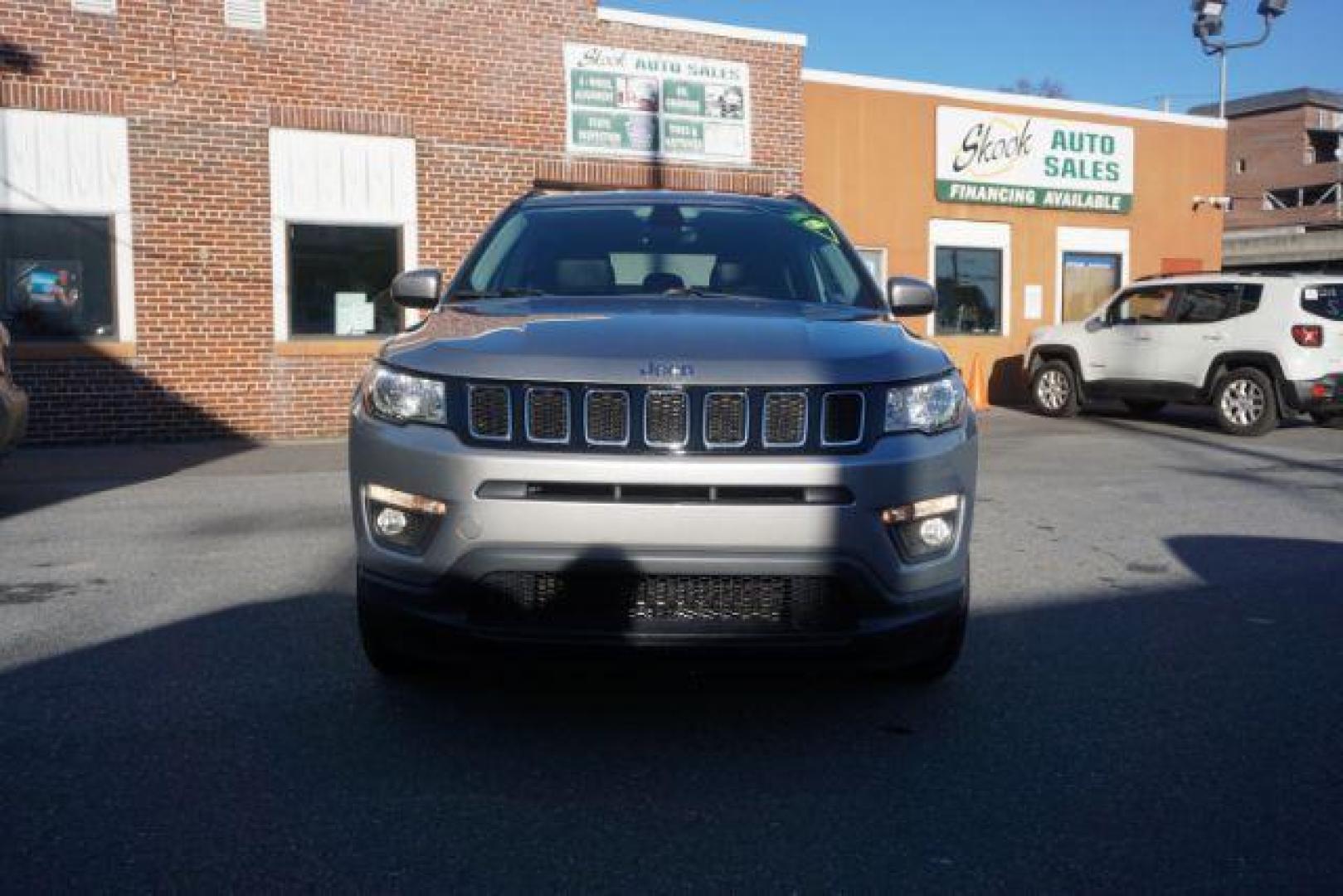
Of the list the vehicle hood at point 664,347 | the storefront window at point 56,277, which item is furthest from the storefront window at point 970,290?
the vehicle hood at point 664,347

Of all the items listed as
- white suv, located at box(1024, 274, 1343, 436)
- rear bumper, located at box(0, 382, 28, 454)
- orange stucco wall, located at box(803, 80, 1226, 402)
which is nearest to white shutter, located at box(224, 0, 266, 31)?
rear bumper, located at box(0, 382, 28, 454)

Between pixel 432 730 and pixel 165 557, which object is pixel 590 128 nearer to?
pixel 165 557

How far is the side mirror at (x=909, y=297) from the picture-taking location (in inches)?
192

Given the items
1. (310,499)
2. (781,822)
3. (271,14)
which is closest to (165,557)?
(310,499)

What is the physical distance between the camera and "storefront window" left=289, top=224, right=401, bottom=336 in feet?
44.1

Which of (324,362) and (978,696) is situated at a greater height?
(324,362)

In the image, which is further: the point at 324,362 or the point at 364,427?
the point at 324,362

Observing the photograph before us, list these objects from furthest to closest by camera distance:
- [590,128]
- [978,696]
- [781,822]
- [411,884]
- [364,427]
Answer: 1. [590,128]
2. [978,696]
3. [364,427]
4. [781,822]
5. [411,884]

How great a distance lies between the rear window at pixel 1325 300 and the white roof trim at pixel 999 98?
6359 mm

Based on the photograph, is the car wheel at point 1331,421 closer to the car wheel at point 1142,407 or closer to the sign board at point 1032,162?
the car wheel at point 1142,407

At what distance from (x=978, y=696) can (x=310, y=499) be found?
5930 mm

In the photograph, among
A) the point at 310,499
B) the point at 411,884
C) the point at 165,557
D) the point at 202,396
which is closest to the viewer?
the point at 411,884

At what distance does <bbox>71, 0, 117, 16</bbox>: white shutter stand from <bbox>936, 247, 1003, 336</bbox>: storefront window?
37.2ft

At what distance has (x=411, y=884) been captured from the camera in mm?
2760
